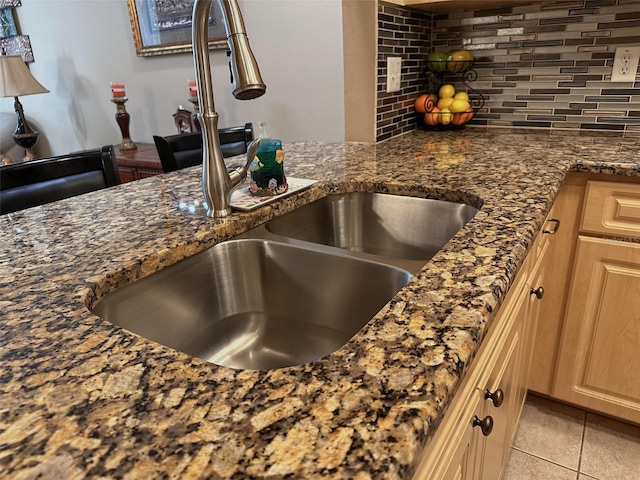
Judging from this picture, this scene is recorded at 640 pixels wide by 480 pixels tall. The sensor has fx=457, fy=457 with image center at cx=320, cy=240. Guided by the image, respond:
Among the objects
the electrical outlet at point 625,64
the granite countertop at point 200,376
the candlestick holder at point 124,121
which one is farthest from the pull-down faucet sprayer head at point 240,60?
the candlestick holder at point 124,121

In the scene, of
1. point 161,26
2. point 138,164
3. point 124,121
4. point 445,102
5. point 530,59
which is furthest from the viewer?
point 124,121

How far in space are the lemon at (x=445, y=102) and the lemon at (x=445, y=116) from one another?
0.05 feet

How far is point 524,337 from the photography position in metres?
1.14

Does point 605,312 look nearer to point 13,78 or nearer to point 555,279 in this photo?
point 555,279

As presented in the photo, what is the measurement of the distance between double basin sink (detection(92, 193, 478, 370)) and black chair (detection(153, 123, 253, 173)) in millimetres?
932

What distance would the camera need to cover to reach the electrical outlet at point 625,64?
155cm

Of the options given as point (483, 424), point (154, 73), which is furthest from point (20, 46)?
point (483, 424)

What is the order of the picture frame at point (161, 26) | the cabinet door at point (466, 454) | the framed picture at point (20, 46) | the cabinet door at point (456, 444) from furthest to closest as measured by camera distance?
the framed picture at point (20, 46)
the picture frame at point (161, 26)
the cabinet door at point (466, 454)
the cabinet door at point (456, 444)

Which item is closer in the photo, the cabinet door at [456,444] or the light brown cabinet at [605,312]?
the cabinet door at [456,444]

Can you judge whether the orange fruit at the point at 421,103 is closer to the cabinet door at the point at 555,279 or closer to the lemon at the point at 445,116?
the lemon at the point at 445,116

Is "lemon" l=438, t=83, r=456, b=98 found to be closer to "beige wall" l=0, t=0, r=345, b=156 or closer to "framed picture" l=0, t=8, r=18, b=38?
"beige wall" l=0, t=0, r=345, b=156

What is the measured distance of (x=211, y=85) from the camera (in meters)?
0.88

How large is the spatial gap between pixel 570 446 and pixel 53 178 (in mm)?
1773

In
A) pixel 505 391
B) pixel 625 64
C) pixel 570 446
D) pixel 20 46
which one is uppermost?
pixel 20 46
